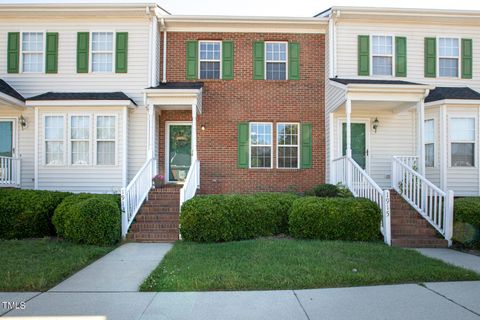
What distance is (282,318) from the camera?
13.3 ft

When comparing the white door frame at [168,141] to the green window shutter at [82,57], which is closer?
the green window shutter at [82,57]

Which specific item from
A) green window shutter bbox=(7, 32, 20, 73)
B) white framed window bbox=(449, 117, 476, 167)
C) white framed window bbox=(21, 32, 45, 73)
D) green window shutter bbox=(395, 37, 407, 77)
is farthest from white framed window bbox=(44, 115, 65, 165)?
white framed window bbox=(449, 117, 476, 167)

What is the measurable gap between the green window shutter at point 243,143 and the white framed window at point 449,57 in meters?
7.01

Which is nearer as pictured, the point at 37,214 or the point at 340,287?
the point at 340,287

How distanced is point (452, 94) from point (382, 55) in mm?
2557

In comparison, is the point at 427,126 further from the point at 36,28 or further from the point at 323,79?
the point at 36,28

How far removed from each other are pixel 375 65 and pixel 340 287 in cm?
933

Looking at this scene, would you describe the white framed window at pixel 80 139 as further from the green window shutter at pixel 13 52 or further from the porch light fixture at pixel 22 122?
the green window shutter at pixel 13 52

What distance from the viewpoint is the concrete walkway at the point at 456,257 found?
252 inches

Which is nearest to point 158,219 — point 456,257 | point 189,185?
point 189,185

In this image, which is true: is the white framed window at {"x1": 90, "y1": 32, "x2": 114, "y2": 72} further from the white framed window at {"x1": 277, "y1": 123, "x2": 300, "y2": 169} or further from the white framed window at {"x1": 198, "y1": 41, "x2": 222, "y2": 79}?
the white framed window at {"x1": 277, "y1": 123, "x2": 300, "y2": 169}

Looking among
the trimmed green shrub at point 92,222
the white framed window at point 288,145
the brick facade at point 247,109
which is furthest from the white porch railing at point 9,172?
the white framed window at point 288,145

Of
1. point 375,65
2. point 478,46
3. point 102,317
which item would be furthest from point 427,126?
point 102,317

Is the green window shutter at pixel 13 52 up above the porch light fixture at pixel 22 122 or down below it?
above
